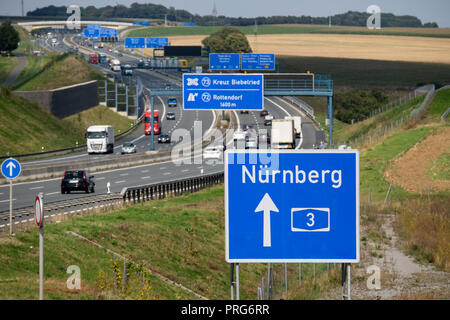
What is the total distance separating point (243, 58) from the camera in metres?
98.1

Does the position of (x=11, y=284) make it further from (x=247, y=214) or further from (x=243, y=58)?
(x=243, y=58)

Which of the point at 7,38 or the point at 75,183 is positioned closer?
the point at 75,183

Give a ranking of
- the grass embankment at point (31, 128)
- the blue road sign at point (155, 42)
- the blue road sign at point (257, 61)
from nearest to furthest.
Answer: the grass embankment at point (31, 128)
the blue road sign at point (257, 61)
the blue road sign at point (155, 42)

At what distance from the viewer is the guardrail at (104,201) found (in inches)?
1191

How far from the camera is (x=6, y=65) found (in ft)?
448

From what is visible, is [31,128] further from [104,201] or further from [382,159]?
[104,201]

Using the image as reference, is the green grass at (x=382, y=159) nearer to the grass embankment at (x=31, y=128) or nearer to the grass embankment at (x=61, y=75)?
the grass embankment at (x=31, y=128)

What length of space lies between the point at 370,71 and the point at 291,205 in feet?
562

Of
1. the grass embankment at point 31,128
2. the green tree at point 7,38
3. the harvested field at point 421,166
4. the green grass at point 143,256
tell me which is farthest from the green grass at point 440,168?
the green tree at point 7,38

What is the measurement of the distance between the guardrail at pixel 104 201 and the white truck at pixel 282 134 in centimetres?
1801

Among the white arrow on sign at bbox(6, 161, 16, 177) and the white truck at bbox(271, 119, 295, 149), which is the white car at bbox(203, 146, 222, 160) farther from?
the white arrow on sign at bbox(6, 161, 16, 177)

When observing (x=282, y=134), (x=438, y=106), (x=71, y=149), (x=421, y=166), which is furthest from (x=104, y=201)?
(x=438, y=106)
